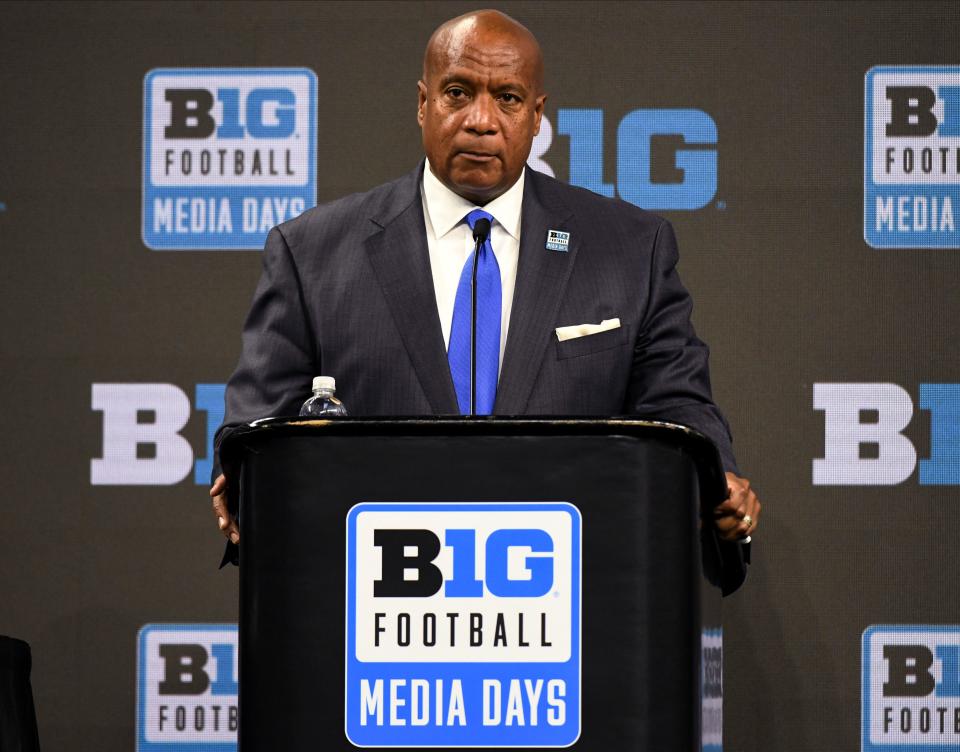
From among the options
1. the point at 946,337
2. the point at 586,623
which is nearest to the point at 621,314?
the point at 586,623

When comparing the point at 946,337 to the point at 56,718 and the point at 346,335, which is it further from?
the point at 56,718

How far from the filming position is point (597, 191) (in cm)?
337

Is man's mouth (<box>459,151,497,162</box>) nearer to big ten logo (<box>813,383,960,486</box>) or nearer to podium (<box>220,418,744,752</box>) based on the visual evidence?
podium (<box>220,418,744,752</box>)

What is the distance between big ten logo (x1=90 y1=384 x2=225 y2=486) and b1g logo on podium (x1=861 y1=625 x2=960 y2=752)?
5.44ft

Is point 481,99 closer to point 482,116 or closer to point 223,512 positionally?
point 482,116

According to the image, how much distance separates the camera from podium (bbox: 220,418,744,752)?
146 centimetres

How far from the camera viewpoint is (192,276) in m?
3.41

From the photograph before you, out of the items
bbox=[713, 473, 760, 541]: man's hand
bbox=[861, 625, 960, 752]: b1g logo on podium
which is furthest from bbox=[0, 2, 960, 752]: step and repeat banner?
bbox=[713, 473, 760, 541]: man's hand

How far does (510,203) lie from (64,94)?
1.61 metres

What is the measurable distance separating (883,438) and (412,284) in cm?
151

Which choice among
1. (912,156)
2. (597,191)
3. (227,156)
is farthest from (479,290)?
(912,156)

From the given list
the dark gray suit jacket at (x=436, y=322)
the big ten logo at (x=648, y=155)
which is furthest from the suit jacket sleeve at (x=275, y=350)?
the big ten logo at (x=648, y=155)

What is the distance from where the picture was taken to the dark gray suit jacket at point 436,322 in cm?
216

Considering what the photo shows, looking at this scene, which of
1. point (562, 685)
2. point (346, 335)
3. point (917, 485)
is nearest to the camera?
point (562, 685)
